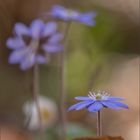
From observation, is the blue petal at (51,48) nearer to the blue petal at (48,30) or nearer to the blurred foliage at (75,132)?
the blue petal at (48,30)

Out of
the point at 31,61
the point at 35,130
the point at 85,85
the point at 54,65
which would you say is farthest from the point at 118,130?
the point at 31,61

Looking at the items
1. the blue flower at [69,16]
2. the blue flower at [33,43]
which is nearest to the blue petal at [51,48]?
the blue flower at [33,43]

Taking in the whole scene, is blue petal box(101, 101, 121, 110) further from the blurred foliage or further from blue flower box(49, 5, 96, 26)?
the blurred foliage

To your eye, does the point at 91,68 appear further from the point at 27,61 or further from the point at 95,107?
the point at 95,107

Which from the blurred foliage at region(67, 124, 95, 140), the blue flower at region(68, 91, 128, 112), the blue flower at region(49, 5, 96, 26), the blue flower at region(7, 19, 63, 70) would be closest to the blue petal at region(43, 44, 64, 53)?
the blue flower at region(7, 19, 63, 70)

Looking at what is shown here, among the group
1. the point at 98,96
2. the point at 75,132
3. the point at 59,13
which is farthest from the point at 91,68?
the point at 98,96
